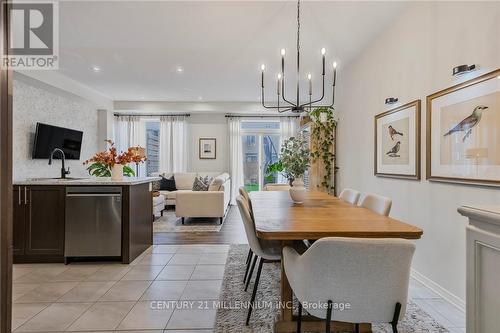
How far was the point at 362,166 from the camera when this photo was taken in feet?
13.2

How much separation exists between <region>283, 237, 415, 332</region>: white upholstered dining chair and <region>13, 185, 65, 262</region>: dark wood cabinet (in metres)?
3.09

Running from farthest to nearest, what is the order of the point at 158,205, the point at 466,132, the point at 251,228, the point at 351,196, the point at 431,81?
the point at 158,205 < the point at 351,196 < the point at 431,81 < the point at 466,132 < the point at 251,228

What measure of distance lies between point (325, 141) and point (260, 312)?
3.72 metres

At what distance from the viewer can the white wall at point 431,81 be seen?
2020 mm

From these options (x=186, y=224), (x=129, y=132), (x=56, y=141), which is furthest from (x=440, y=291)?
(x=129, y=132)

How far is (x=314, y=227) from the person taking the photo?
5.23 ft

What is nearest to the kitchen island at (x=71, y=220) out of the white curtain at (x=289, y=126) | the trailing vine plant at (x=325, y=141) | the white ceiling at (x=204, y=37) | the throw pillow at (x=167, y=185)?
the white ceiling at (x=204, y=37)

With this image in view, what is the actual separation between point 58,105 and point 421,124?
20.1 ft

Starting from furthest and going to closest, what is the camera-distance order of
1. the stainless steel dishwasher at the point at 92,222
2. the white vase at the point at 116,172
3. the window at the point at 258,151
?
1. the window at the point at 258,151
2. the white vase at the point at 116,172
3. the stainless steel dishwasher at the point at 92,222

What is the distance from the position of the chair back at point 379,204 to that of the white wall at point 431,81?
545mm

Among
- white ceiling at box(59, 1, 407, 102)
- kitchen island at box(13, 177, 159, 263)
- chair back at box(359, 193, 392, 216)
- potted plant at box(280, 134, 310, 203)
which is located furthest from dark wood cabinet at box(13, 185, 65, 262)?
chair back at box(359, 193, 392, 216)

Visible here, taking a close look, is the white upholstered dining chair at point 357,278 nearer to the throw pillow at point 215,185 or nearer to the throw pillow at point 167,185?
the throw pillow at point 215,185

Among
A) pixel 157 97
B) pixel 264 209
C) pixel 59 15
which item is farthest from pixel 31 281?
pixel 157 97

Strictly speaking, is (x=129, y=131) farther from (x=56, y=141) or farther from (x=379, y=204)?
(x=379, y=204)
